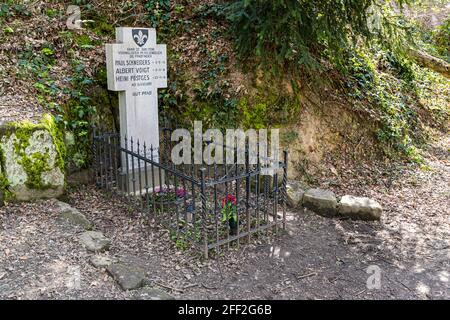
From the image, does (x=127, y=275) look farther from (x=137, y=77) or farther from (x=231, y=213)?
(x=137, y=77)

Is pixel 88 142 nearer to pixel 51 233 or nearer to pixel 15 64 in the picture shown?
pixel 15 64

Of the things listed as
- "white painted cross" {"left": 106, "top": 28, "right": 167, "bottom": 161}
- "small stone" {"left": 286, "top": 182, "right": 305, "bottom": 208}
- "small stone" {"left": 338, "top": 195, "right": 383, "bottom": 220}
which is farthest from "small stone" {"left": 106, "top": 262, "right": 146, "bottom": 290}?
"small stone" {"left": 338, "top": 195, "right": 383, "bottom": 220}

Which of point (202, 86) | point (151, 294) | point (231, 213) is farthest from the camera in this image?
point (202, 86)

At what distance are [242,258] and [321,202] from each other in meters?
1.78

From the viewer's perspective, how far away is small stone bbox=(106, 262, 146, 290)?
3.44 m

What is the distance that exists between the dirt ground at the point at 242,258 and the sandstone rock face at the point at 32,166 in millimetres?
225

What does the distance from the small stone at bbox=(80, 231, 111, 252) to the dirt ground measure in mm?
78

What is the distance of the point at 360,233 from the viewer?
16.6 feet

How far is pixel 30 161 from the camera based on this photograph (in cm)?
468

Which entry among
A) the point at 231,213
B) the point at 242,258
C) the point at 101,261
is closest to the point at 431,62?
the point at 231,213

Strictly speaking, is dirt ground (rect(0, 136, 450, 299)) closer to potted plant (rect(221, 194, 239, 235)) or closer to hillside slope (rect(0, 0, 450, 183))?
potted plant (rect(221, 194, 239, 235))

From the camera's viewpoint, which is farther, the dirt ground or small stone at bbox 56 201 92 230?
small stone at bbox 56 201 92 230

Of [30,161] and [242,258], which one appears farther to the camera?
[30,161]
